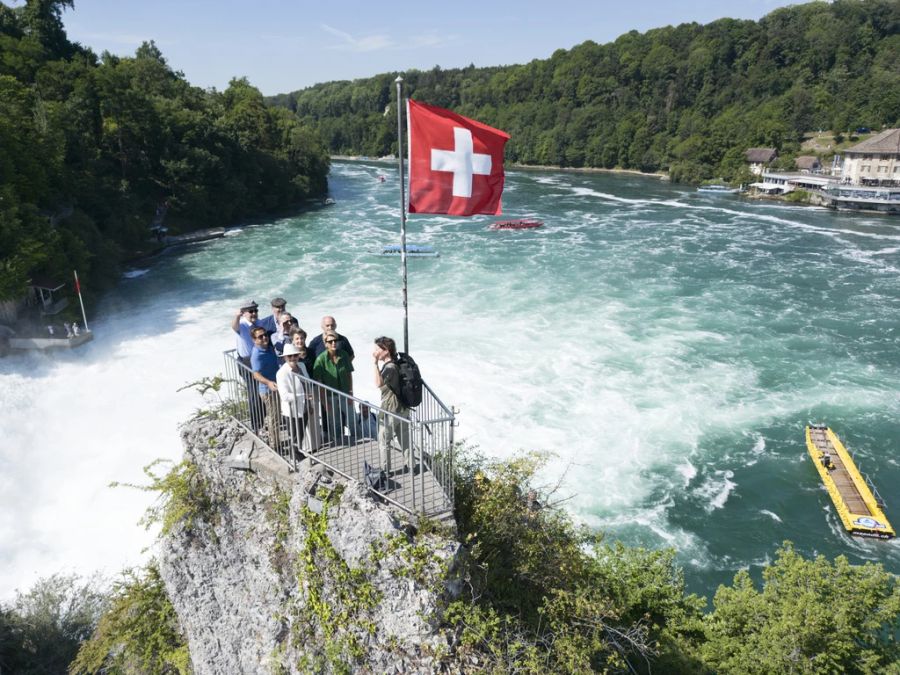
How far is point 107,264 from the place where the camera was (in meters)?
35.3

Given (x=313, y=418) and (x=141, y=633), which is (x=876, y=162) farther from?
(x=141, y=633)

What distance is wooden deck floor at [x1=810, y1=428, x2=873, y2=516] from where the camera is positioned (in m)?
16.0

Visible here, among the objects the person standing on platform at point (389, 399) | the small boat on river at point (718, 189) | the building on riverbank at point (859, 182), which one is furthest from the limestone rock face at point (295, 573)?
the small boat on river at point (718, 189)

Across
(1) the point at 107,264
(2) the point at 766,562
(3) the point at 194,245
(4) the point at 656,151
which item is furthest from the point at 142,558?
(4) the point at 656,151

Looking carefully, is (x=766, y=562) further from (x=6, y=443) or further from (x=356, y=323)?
(x=6, y=443)

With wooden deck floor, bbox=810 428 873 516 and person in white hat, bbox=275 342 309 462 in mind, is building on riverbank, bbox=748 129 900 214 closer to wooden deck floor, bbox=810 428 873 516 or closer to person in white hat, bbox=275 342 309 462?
wooden deck floor, bbox=810 428 873 516

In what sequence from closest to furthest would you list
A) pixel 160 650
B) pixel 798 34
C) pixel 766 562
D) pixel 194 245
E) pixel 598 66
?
pixel 160 650, pixel 766 562, pixel 194 245, pixel 798 34, pixel 598 66

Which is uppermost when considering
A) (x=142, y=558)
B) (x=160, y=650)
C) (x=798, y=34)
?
(x=798, y=34)

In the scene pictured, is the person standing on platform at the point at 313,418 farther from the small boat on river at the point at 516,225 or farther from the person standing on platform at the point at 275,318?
the small boat on river at the point at 516,225

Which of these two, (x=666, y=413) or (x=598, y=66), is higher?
(x=598, y=66)

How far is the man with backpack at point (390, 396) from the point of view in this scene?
6449 mm

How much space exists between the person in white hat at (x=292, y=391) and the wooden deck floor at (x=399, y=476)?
362 millimetres

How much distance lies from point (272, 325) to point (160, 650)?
4.81 meters

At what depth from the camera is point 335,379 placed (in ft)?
23.2
